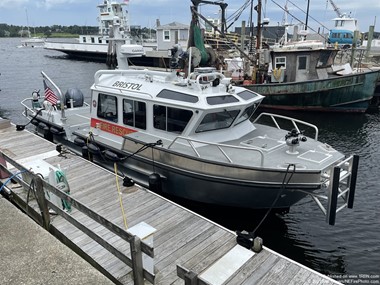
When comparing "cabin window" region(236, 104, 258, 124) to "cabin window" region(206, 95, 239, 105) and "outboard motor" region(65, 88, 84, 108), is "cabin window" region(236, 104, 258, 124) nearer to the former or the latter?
"cabin window" region(206, 95, 239, 105)

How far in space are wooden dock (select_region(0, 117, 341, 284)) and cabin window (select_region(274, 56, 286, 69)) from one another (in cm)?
1559

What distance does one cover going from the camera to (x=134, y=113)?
857 cm

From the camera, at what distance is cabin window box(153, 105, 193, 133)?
7652 mm

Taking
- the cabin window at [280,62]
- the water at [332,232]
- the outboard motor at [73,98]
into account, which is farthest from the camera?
the cabin window at [280,62]

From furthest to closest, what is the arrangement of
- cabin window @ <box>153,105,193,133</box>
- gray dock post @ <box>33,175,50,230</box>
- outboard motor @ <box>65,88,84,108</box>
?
outboard motor @ <box>65,88,84,108</box> → cabin window @ <box>153,105,193,133</box> → gray dock post @ <box>33,175,50,230</box>

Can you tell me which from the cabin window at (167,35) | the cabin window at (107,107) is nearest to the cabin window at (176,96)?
the cabin window at (107,107)

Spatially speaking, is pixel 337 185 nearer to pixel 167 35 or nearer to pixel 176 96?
pixel 176 96

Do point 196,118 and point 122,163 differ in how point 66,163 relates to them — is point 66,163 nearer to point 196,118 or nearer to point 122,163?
point 122,163

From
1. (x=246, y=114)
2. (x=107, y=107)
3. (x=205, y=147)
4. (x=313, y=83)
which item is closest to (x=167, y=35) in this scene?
(x=313, y=83)

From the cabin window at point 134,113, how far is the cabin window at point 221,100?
5.78 feet

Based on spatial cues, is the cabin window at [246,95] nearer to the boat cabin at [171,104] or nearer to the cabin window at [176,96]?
the boat cabin at [171,104]

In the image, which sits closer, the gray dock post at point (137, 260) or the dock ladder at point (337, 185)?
the gray dock post at point (137, 260)

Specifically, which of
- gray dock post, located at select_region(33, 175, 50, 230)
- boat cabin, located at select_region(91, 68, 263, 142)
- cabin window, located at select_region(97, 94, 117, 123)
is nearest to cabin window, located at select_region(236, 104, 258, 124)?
boat cabin, located at select_region(91, 68, 263, 142)

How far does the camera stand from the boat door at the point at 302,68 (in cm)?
1980
